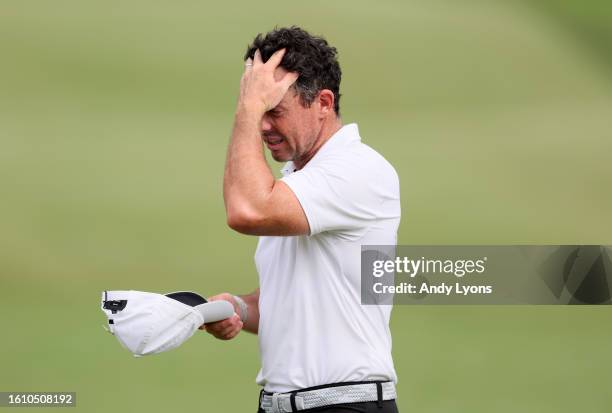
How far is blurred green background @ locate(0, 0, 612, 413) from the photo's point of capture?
430cm

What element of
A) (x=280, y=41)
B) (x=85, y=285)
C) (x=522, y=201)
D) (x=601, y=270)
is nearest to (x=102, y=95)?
(x=85, y=285)

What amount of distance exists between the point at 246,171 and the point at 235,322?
417 mm

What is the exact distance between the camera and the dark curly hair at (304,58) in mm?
2094

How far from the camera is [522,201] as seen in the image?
16.4ft

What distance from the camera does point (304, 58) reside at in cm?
210

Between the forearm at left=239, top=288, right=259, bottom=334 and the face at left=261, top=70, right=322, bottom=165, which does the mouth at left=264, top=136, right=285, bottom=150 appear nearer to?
the face at left=261, top=70, right=322, bottom=165

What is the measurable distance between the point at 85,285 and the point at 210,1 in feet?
5.42

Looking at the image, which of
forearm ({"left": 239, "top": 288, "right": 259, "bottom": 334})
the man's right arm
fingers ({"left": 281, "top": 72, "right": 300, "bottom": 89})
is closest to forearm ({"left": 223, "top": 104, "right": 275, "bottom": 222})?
fingers ({"left": 281, "top": 72, "right": 300, "bottom": 89})

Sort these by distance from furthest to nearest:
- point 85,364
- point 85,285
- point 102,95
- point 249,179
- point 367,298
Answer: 1. point 102,95
2. point 85,285
3. point 85,364
4. point 367,298
5. point 249,179

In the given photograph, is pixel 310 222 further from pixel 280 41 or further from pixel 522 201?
pixel 522 201

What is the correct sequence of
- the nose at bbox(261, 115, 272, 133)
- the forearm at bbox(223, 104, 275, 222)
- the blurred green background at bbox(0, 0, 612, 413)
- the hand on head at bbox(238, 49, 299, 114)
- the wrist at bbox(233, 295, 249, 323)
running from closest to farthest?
the forearm at bbox(223, 104, 275, 222), the hand on head at bbox(238, 49, 299, 114), the nose at bbox(261, 115, 272, 133), the wrist at bbox(233, 295, 249, 323), the blurred green background at bbox(0, 0, 612, 413)

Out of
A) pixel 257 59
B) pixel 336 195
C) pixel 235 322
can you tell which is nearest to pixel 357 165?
pixel 336 195

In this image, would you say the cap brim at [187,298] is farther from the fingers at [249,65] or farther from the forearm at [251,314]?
the fingers at [249,65]

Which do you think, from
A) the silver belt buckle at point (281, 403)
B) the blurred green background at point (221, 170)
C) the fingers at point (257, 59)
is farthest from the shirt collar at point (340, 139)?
the blurred green background at point (221, 170)
